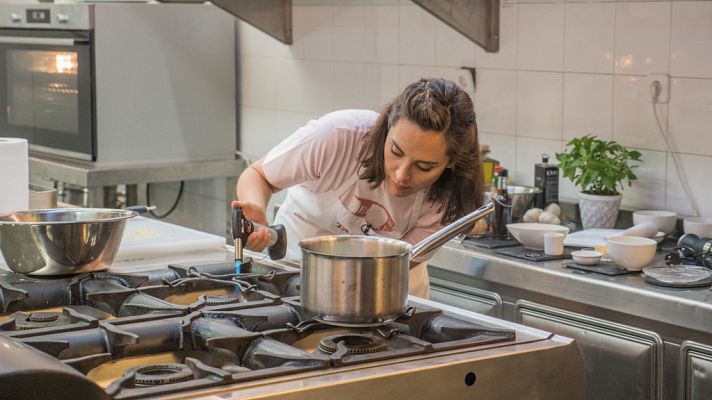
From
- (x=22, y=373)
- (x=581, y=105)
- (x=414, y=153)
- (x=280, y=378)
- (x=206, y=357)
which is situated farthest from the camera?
(x=581, y=105)

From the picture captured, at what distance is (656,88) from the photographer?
2859 mm

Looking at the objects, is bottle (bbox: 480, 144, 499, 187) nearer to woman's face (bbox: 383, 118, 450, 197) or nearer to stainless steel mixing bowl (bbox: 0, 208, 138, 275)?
woman's face (bbox: 383, 118, 450, 197)

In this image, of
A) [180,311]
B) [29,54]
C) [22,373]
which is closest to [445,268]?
[180,311]

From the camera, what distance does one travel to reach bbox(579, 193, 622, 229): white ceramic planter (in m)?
2.87

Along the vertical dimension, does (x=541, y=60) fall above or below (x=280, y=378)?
above

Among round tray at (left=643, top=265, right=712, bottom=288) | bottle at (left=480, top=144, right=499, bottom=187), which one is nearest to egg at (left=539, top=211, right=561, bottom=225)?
bottle at (left=480, top=144, right=499, bottom=187)

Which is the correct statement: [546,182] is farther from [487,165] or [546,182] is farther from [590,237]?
[590,237]

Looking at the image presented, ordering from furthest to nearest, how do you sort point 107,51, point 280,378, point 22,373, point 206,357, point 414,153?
1. point 107,51
2. point 414,153
3. point 206,357
4. point 280,378
5. point 22,373

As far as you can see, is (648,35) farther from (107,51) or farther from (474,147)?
(107,51)

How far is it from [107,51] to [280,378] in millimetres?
2975

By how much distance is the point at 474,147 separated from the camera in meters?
2.10

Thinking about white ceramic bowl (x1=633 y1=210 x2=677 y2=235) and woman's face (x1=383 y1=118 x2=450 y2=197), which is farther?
white ceramic bowl (x1=633 y1=210 x2=677 y2=235)

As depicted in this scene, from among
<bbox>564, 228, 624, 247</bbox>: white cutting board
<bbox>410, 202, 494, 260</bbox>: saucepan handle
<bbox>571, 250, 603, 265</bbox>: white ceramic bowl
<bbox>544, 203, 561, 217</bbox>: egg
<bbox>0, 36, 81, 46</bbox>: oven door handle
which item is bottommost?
<bbox>571, 250, 603, 265</bbox>: white ceramic bowl

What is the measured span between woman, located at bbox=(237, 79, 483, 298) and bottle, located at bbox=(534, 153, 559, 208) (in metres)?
Result: 0.81
